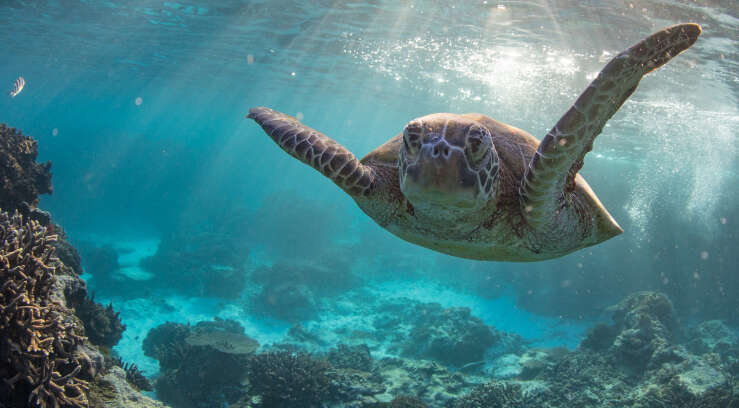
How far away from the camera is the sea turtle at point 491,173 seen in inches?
73.9

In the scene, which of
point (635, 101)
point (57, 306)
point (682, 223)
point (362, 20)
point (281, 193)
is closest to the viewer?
point (57, 306)

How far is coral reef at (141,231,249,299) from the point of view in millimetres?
16625

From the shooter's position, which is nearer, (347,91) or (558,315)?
(558,315)

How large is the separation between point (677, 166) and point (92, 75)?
168 feet

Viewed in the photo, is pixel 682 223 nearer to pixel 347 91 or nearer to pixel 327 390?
pixel 327 390

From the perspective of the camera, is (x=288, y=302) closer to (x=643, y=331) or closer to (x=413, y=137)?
(x=643, y=331)

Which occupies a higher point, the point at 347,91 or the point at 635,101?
the point at 347,91

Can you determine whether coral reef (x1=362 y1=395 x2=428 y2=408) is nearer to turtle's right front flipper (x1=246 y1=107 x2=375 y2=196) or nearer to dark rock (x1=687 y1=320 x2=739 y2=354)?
turtle's right front flipper (x1=246 y1=107 x2=375 y2=196)

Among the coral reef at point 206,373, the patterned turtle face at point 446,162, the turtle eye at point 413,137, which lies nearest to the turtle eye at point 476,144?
the patterned turtle face at point 446,162

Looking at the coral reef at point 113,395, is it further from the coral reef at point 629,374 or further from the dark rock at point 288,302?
the dark rock at point 288,302

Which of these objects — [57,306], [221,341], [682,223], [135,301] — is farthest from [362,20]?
[682,223]

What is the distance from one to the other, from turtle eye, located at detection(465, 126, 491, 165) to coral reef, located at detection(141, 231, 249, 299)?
1652cm

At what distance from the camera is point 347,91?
28.6 metres

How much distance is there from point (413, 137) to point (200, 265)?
18.6m
